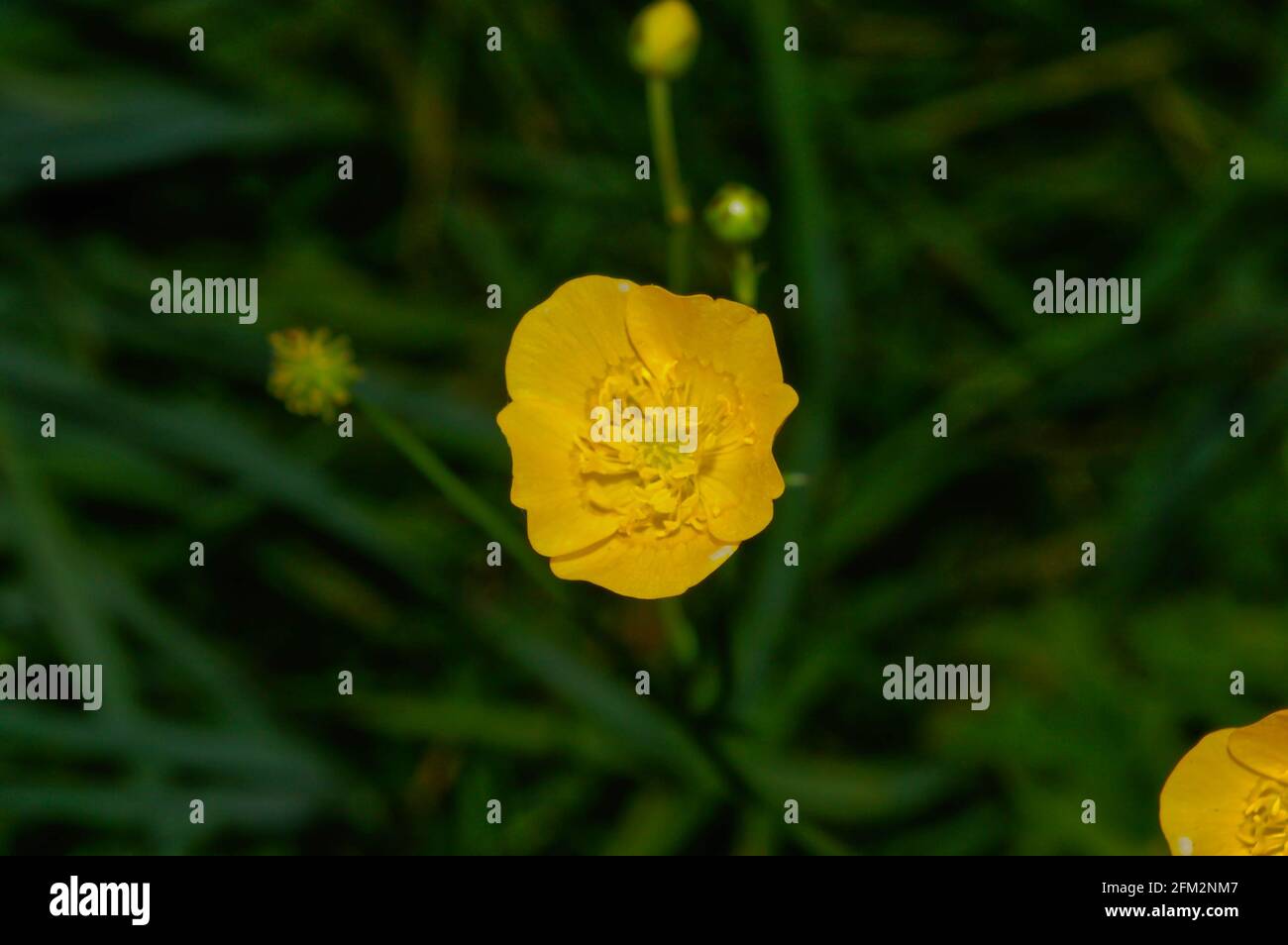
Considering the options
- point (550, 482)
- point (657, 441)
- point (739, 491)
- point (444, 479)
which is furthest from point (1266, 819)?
point (444, 479)

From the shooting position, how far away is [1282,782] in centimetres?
174

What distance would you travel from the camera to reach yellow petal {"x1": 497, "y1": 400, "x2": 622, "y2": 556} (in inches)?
66.6

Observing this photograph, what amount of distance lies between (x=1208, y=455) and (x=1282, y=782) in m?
0.80

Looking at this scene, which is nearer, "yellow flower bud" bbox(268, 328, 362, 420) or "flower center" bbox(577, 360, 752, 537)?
"yellow flower bud" bbox(268, 328, 362, 420)

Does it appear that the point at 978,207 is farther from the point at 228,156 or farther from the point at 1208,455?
the point at 228,156

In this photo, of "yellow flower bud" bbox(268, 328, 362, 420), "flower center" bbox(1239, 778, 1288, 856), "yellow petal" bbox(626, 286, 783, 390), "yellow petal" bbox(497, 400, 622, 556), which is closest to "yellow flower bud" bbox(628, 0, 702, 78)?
"yellow petal" bbox(626, 286, 783, 390)

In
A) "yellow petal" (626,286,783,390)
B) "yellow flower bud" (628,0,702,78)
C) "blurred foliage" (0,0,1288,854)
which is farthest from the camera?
"blurred foliage" (0,0,1288,854)

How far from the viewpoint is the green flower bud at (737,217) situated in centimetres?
163

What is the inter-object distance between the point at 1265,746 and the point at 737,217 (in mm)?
1120

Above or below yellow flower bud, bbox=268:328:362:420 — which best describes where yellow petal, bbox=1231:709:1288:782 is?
→ below

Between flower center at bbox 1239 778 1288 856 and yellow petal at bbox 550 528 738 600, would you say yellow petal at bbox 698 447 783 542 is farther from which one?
flower center at bbox 1239 778 1288 856

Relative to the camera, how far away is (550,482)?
174 cm

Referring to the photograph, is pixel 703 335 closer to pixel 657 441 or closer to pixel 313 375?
pixel 657 441

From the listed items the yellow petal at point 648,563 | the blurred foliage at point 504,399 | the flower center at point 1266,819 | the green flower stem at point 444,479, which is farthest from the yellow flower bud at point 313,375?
the flower center at point 1266,819
